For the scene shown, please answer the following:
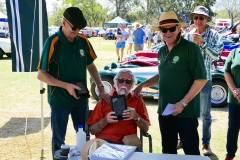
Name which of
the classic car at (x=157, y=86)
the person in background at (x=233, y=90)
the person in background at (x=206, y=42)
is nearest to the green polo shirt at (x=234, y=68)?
the person in background at (x=233, y=90)

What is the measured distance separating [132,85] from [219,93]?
13.7 feet

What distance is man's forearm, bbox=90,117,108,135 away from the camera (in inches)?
125

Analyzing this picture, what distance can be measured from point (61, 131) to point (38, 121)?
9.74 ft

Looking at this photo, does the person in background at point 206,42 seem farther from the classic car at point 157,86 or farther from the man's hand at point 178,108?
the classic car at point 157,86

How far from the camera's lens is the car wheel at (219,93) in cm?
692

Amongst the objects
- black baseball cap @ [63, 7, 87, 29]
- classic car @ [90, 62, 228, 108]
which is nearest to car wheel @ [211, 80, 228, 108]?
classic car @ [90, 62, 228, 108]

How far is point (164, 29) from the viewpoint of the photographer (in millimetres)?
3016

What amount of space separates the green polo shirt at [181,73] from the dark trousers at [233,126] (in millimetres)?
911

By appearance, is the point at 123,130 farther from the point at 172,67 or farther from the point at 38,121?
the point at 38,121

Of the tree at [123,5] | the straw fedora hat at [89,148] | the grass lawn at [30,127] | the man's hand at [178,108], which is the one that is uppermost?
the tree at [123,5]

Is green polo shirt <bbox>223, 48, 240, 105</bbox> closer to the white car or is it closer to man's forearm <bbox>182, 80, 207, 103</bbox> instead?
man's forearm <bbox>182, 80, 207, 103</bbox>

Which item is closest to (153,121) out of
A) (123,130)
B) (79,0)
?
(123,130)

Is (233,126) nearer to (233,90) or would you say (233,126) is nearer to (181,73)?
(233,90)

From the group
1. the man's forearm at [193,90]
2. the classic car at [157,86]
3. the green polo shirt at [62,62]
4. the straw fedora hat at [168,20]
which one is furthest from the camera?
the classic car at [157,86]
